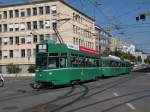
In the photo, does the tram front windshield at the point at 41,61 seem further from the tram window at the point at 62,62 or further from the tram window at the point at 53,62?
the tram window at the point at 62,62

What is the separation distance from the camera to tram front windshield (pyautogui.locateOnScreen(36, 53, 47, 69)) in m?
26.7

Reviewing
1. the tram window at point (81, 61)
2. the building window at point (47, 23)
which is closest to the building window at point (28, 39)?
the building window at point (47, 23)

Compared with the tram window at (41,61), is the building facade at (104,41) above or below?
above

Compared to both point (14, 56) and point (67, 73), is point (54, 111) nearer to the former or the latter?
point (67, 73)

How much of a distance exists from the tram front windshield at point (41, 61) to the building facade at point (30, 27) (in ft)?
197

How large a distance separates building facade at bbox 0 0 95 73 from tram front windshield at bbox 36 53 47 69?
197ft

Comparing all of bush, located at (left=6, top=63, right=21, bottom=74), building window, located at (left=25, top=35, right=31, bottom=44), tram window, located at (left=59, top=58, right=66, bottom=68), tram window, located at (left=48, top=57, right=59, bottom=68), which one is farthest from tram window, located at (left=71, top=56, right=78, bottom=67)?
building window, located at (left=25, top=35, right=31, bottom=44)

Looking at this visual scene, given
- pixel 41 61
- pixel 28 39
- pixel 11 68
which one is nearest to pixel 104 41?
pixel 28 39

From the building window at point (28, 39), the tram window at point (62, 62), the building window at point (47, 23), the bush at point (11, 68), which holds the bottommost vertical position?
the bush at point (11, 68)

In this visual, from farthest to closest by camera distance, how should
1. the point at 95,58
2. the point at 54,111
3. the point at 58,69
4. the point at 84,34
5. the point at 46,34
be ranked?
the point at 84,34 → the point at 46,34 → the point at 95,58 → the point at 58,69 → the point at 54,111

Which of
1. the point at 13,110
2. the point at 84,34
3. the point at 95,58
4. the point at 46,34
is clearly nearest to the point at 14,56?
the point at 46,34

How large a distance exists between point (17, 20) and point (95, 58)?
59260 mm

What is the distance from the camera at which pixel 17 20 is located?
93.5 metres

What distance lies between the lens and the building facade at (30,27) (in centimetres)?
8894
